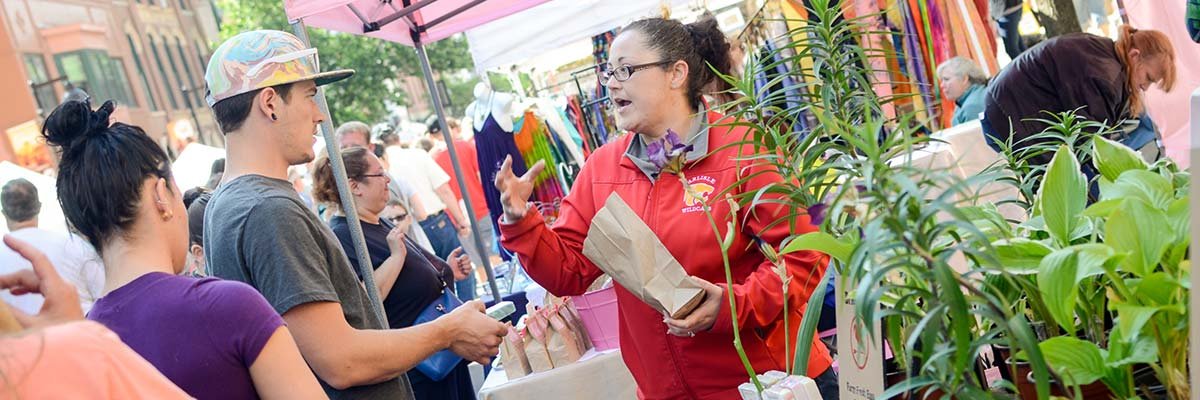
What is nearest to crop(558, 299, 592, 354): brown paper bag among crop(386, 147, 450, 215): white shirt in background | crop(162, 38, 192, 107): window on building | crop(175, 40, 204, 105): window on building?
crop(386, 147, 450, 215): white shirt in background

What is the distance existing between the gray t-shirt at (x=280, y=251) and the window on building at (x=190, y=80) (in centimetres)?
2396

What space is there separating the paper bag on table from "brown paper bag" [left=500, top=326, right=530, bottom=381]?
147 cm

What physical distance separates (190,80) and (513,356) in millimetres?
24074

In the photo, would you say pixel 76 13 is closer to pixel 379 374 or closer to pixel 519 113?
pixel 519 113

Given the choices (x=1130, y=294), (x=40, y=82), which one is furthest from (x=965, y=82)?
(x=40, y=82)

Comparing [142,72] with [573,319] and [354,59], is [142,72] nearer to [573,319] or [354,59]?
[354,59]

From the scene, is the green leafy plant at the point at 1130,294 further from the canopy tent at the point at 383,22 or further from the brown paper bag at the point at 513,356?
the brown paper bag at the point at 513,356

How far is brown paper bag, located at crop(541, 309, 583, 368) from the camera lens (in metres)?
3.76

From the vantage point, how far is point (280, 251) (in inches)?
90.2

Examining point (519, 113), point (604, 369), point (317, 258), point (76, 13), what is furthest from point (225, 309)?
point (76, 13)

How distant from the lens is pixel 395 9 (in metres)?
4.92

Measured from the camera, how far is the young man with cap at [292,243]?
2301 millimetres

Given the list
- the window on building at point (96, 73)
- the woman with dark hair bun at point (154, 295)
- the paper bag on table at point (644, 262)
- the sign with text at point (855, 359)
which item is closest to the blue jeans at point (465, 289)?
the paper bag on table at point (644, 262)

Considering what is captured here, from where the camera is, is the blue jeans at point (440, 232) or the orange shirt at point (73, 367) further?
the blue jeans at point (440, 232)
